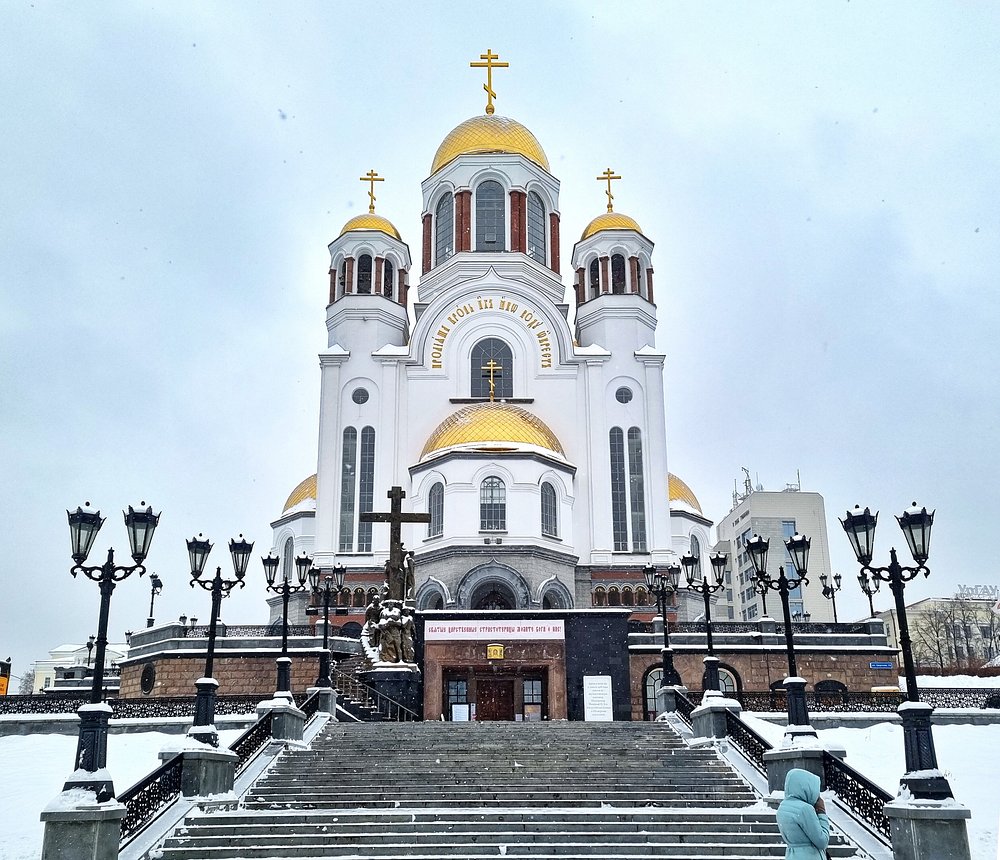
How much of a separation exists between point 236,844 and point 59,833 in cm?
225

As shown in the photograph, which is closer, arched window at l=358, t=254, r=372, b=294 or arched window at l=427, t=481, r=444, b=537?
arched window at l=427, t=481, r=444, b=537

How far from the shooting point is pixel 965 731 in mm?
22297

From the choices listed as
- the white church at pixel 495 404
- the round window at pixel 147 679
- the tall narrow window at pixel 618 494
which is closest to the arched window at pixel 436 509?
the white church at pixel 495 404

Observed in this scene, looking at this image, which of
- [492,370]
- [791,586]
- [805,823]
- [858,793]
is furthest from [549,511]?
[805,823]

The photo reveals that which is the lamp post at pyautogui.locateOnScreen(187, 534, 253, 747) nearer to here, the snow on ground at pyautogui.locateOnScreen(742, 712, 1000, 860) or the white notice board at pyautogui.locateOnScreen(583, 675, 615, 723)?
the snow on ground at pyautogui.locateOnScreen(742, 712, 1000, 860)

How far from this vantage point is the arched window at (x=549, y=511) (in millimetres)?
36375

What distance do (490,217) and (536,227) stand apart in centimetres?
245

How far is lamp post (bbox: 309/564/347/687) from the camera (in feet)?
69.5

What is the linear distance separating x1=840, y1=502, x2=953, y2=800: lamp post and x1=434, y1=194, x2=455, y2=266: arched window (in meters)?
33.8

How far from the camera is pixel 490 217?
150 ft

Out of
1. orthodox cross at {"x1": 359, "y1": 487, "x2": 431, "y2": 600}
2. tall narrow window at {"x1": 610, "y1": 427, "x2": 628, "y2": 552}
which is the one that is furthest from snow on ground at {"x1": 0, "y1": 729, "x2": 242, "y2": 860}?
tall narrow window at {"x1": 610, "y1": 427, "x2": 628, "y2": 552}

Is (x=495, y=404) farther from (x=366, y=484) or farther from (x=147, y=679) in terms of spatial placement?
(x=147, y=679)

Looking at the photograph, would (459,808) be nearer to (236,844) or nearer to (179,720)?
(236,844)

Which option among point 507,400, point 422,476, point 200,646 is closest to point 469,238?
point 507,400
